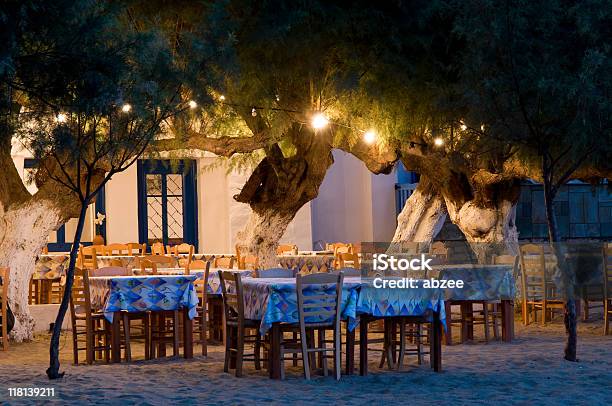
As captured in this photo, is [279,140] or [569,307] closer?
[569,307]

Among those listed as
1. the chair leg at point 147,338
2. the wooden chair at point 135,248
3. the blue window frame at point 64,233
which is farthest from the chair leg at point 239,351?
the blue window frame at point 64,233

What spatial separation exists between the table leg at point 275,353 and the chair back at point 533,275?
5575 millimetres

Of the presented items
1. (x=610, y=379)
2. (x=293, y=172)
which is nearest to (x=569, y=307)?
(x=610, y=379)

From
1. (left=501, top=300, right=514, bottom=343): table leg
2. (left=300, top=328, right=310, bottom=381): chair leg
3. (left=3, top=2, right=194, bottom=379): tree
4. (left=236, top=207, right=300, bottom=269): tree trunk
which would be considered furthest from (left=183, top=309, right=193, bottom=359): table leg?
(left=236, top=207, right=300, bottom=269): tree trunk

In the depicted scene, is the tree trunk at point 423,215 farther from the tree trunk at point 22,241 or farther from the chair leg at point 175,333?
the chair leg at point 175,333

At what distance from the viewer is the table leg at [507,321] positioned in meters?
11.9

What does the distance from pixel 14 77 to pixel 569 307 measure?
533cm

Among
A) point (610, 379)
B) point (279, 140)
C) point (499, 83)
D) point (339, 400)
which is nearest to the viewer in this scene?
point (339, 400)

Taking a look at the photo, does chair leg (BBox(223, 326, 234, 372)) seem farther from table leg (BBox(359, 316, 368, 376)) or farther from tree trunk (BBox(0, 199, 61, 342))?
tree trunk (BBox(0, 199, 61, 342))

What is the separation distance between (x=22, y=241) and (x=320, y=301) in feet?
17.4

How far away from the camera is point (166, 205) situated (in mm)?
22188

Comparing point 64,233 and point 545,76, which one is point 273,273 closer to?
point 545,76

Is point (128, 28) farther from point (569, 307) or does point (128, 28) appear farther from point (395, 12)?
point (569, 307)

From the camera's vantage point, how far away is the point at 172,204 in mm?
22297
